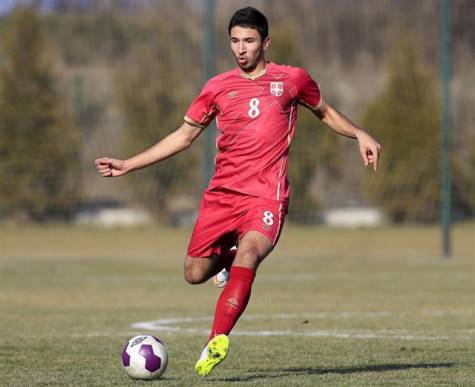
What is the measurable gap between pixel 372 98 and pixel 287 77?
73.6ft

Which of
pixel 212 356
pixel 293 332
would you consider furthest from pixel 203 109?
pixel 293 332

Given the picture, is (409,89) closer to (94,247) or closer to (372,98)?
(372,98)

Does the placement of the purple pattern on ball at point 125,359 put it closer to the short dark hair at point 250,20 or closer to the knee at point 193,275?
the knee at point 193,275

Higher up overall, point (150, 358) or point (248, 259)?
point (248, 259)

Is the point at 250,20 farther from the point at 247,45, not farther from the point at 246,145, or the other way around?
the point at 246,145

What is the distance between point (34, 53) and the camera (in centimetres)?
2916

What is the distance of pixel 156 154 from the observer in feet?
23.5

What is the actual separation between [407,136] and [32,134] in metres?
9.00

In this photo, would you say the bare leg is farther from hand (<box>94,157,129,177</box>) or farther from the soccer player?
hand (<box>94,157,129,177</box>)

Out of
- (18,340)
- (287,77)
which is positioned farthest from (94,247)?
(287,77)

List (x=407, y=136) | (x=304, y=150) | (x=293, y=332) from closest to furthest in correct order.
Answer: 1. (x=293, y=332)
2. (x=407, y=136)
3. (x=304, y=150)

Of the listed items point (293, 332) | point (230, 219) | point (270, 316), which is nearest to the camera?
point (230, 219)

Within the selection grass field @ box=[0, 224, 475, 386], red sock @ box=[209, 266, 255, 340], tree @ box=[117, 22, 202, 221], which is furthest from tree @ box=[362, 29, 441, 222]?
red sock @ box=[209, 266, 255, 340]

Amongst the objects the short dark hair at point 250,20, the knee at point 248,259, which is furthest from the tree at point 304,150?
the knee at point 248,259
